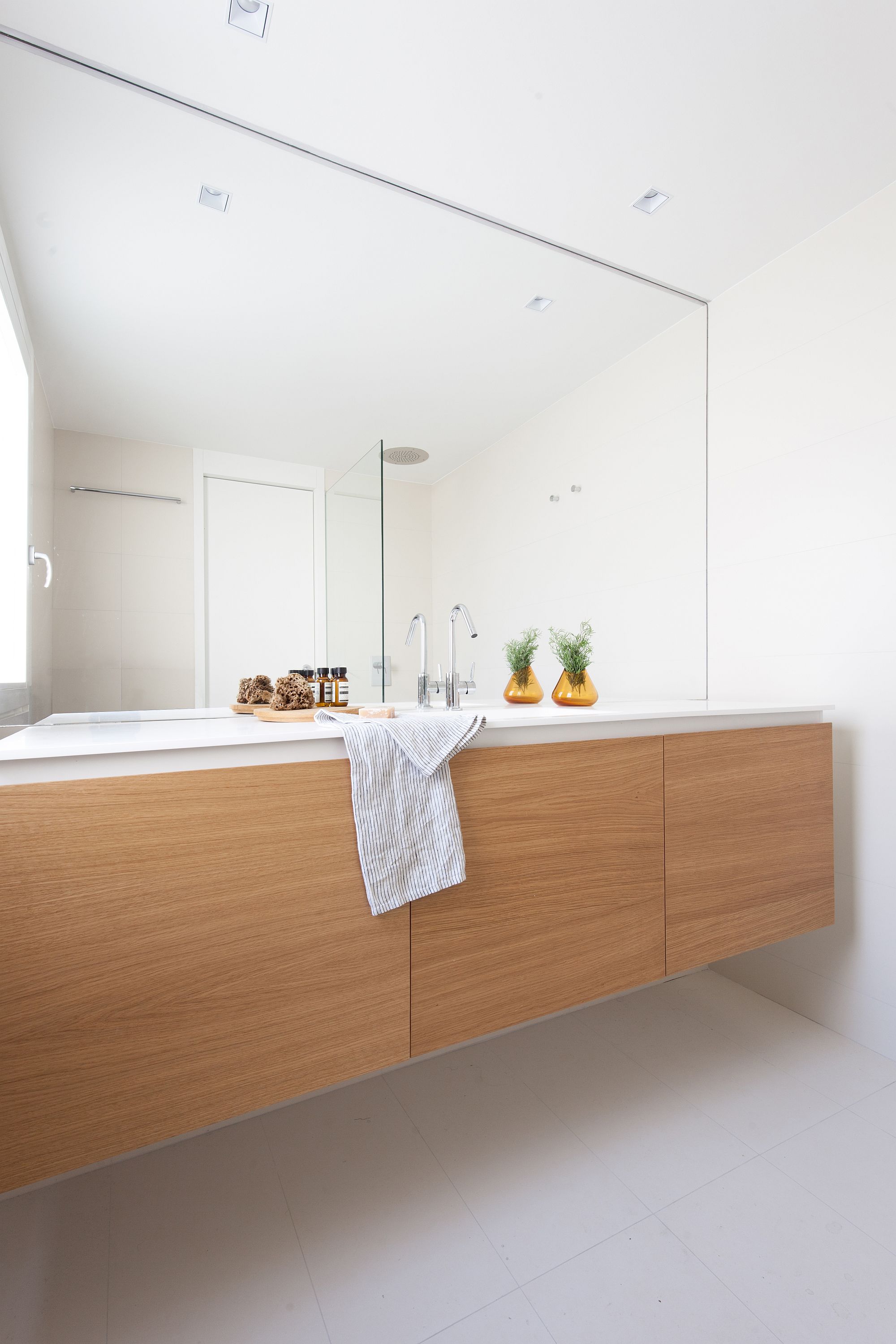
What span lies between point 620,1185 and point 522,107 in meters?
2.25

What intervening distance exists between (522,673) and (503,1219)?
1.23 meters

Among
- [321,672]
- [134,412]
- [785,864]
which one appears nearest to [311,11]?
[134,412]

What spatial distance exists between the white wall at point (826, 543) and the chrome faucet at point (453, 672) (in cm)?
89

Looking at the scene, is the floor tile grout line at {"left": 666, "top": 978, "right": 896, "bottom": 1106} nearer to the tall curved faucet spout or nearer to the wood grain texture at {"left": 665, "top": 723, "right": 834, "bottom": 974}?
the wood grain texture at {"left": 665, "top": 723, "right": 834, "bottom": 974}

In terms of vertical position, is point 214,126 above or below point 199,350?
above

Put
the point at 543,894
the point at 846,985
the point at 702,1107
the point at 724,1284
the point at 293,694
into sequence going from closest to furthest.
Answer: the point at 724,1284
the point at 543,894
the point at 293,694
the point at 702,1107
the point at 846,985

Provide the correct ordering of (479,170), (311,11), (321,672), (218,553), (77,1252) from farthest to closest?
1. (479,170)
2. (321,672)
3. (218,553)
4. (311,11)
5. (77,1252)

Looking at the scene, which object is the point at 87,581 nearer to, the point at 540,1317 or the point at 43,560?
the point at 43,560

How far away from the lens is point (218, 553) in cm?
140

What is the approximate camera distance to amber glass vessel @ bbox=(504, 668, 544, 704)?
6.29ft

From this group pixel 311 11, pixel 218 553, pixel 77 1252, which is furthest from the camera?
pixel 218 553

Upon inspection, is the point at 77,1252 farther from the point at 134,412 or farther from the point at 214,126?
the point at 214,126

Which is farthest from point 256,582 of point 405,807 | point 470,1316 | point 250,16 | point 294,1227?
point 470,1316

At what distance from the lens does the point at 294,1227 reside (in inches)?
46.8
